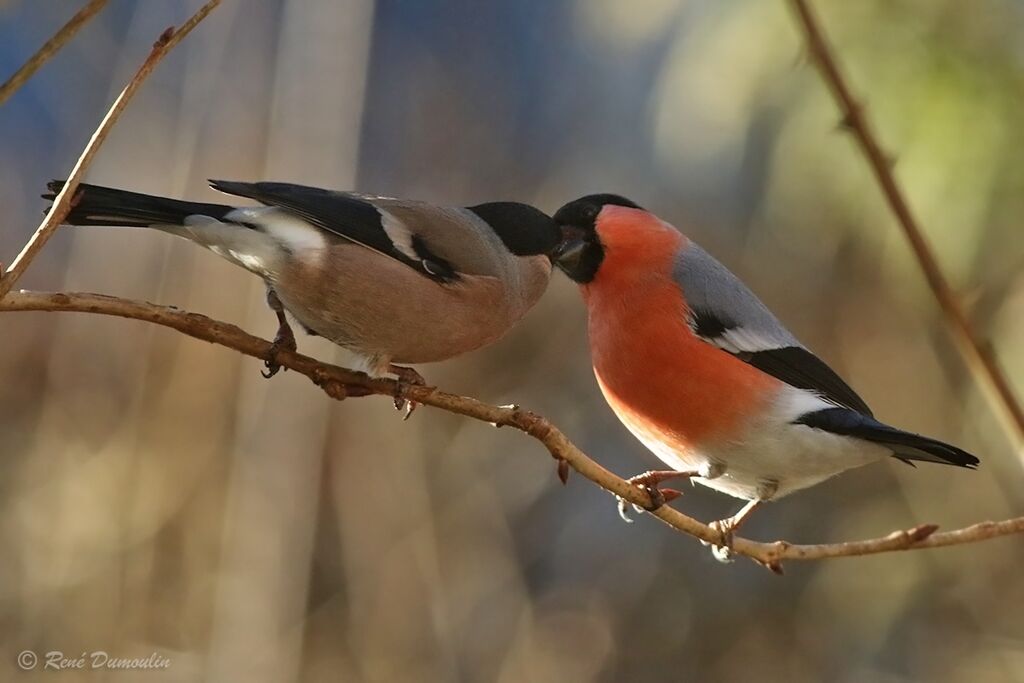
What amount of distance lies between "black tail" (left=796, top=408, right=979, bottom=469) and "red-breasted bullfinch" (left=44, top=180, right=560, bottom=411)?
72cm

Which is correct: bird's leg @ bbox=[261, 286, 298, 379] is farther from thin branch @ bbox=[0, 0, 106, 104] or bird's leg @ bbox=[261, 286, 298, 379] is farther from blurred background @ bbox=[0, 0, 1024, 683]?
blurred background @ bbox=[0, 0, 1024, 683]

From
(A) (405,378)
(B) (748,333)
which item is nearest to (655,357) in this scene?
(B) (748,333)

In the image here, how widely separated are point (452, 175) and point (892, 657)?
271 cm

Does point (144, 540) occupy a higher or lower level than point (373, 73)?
lower

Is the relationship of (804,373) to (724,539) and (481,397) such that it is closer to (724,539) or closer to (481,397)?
(724,539)

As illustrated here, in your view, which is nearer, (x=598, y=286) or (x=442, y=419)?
(x=598, y=286)

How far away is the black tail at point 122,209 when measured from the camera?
1809mm

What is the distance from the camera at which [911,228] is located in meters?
1.31

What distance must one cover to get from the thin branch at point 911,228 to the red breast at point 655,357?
99cm

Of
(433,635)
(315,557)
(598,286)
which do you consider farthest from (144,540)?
(598,286)

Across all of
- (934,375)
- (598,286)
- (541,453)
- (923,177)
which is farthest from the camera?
(541,453)

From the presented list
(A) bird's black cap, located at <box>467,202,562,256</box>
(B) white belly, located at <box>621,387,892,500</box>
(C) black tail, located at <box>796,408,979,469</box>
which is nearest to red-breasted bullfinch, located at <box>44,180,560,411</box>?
(A) bird's black cap, located at <box>467,202,562,256</box>

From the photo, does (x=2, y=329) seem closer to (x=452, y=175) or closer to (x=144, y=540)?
(x=144, y=540)

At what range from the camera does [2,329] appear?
13.8ft
